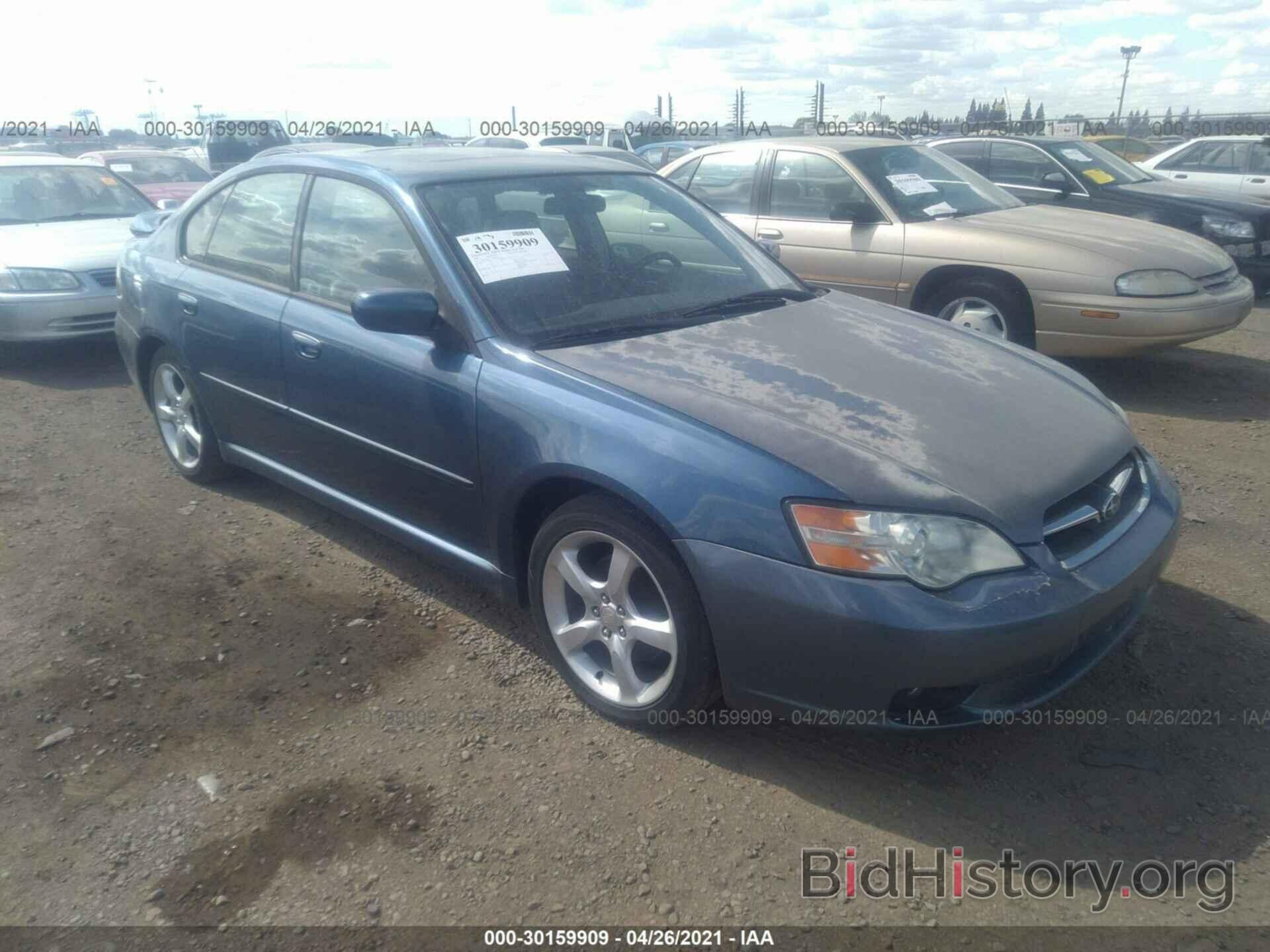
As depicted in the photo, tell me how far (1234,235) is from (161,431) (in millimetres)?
8557

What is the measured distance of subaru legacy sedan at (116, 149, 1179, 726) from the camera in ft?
7.91

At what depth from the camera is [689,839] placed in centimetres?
247

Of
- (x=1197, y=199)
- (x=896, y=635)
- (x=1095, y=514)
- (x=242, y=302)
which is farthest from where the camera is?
(x=1197, y=199)

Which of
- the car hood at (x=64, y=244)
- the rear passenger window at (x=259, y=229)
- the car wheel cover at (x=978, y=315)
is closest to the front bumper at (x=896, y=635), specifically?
the rear passenger window at (x=259, y=229)

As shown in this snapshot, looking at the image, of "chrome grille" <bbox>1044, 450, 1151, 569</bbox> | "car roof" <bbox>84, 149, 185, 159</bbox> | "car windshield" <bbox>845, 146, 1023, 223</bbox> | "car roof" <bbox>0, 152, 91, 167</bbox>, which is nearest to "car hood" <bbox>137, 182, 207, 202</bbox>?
"car roof" <bbox>84, 149, 185, 159</bbox>

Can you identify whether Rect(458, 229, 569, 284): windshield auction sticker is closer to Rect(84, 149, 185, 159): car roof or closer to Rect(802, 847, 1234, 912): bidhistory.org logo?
Rect(802, 847, 1234, 912): bidhistory.org logo

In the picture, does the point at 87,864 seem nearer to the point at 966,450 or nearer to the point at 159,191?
the point at 966,450

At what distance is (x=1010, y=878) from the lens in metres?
2.33

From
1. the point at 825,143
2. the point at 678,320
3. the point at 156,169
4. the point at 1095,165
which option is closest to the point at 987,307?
the point at 825,143

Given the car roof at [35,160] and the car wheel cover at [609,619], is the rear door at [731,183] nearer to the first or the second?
the car wheel cover at [609,619]

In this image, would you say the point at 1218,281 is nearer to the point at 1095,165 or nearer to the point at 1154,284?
the point at 1154,284

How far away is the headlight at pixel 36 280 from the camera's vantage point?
6742mm

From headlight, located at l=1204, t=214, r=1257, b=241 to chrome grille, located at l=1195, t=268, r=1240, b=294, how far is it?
107 inches

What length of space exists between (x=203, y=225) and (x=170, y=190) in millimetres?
8391
